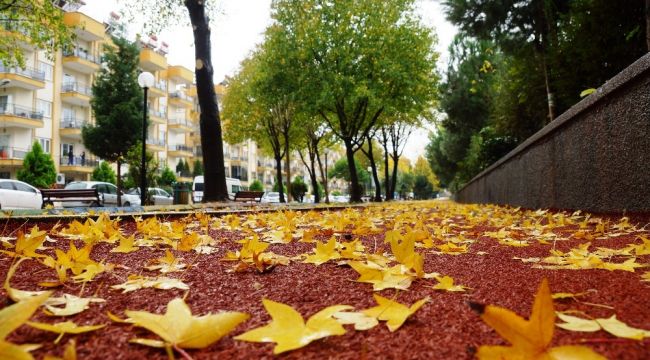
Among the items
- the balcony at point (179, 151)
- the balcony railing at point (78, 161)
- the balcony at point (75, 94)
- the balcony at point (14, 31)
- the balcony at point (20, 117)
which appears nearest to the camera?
the balcony at point (14, 31)

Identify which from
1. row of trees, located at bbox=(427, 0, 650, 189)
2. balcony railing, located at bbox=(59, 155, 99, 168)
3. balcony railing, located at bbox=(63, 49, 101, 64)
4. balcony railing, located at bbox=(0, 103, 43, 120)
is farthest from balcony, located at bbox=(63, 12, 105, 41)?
row of trees, located at bbox=(427, 0, 650, 189)

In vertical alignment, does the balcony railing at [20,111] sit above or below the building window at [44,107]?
below

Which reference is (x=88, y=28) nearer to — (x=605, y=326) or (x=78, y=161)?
(x=78, y=161)

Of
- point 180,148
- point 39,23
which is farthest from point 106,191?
point 180,148

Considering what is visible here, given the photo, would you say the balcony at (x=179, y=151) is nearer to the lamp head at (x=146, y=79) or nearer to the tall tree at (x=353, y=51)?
the tall tree at (x=353, y=51)

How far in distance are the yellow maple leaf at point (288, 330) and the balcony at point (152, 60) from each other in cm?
5130

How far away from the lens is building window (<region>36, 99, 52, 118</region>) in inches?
1410

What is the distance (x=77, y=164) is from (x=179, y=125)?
15.2 meters

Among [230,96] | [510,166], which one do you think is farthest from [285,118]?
[510,166]

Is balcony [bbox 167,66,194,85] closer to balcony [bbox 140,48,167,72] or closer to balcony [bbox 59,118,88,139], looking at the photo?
balcony [bbox 140,48,167,72]

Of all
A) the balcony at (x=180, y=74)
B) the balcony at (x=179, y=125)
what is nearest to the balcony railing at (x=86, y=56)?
the balcony at (x=180, y=74)

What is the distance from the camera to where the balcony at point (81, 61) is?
37.4 metres

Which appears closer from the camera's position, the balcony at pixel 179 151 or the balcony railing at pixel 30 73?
the balcony railing at pixel 30 73

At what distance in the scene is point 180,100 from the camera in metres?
52.9
